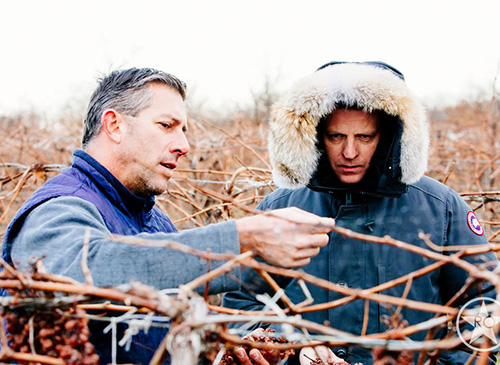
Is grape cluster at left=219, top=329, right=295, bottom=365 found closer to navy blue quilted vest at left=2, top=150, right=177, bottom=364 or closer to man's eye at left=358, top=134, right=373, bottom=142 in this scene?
navy blue quilted vest at left=2, top=150, right=177, bottom=364

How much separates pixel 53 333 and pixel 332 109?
1863 mm

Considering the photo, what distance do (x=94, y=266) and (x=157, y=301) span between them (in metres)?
0.49

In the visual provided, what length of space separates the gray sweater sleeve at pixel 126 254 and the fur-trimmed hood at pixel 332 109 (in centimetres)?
118

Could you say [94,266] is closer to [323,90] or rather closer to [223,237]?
[223,237]

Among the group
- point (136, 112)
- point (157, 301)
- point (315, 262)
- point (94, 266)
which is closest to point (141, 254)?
point (94, 266)

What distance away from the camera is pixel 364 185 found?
2.38 metres

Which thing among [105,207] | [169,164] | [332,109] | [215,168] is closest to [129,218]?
[105,207]

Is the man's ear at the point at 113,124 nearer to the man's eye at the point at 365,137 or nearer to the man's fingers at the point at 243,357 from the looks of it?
the man's fingers at the point at 243,357

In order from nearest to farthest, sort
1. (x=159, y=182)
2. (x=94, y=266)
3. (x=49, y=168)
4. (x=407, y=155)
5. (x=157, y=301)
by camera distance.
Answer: (x=157, y=301), (x=94, y=266), (x=159, y=182), (x=407, y=155), (x=49, y=168)

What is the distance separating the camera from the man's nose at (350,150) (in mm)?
2355

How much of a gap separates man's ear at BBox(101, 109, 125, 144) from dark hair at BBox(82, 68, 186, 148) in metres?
0.03

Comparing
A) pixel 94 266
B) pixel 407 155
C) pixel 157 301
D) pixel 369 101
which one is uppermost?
pixel 369 101

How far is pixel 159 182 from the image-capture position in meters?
2.07

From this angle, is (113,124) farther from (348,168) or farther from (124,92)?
(348,168)
